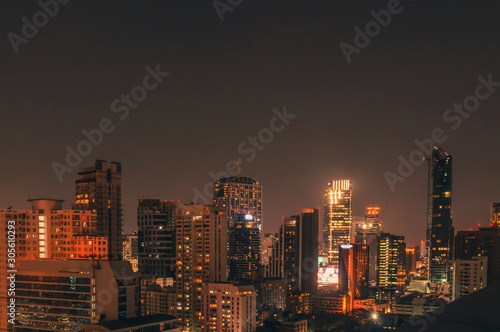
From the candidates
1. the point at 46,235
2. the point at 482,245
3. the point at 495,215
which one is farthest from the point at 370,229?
the point at 46,235

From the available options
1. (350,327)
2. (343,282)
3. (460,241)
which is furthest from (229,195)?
(350,327)

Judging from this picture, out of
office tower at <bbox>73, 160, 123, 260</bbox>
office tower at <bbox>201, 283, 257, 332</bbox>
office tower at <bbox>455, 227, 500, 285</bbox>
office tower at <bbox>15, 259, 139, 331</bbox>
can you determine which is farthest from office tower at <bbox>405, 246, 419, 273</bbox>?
office tower at <bbox>15, 259, 139, 331</bbox>

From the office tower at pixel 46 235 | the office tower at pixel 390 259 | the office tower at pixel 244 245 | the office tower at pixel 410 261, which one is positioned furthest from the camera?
the office tower at pixel 410 261

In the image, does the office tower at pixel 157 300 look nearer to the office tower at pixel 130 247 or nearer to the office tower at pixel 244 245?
the office tower at pixel 244 245

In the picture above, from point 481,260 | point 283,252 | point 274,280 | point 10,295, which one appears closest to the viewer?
point 10,295

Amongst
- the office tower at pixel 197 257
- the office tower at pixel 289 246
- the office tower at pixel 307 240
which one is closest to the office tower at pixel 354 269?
the office tower at pixel 307 240

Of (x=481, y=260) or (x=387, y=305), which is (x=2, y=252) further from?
(x=387, y=305)
